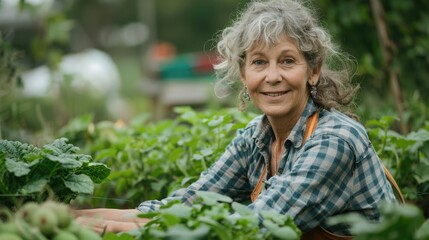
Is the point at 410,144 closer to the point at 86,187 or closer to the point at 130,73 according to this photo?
the point at 86,187

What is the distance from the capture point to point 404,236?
2262 millimetres

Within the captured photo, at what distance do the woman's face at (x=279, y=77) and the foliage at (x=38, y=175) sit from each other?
2.78 ft

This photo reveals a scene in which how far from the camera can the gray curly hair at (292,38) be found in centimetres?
345

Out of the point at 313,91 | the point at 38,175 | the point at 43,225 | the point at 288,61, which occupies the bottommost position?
the point at 43,225

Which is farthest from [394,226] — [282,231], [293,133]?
[293,133]

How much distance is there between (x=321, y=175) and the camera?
122 inches

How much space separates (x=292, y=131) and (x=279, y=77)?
0.24 m

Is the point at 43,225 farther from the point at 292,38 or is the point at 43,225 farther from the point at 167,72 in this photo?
the point at 167,72

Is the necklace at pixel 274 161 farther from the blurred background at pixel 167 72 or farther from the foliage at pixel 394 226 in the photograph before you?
the foliage at pixel 394 226

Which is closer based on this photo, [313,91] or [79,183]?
[79,183]

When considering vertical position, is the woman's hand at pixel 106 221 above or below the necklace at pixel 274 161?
below

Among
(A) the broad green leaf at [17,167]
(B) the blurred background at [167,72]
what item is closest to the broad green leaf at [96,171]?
(A) the broad green leaf at [17,167]

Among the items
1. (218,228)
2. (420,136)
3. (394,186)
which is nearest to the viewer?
(218,228)

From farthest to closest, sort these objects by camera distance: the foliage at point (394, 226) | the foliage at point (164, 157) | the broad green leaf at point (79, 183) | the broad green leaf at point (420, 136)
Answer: the foliage at point (164, 157) → the broad green leaf at point (420, 136) → the broad green leaf at point (79, 183) → the foliage at point (394, 226)
